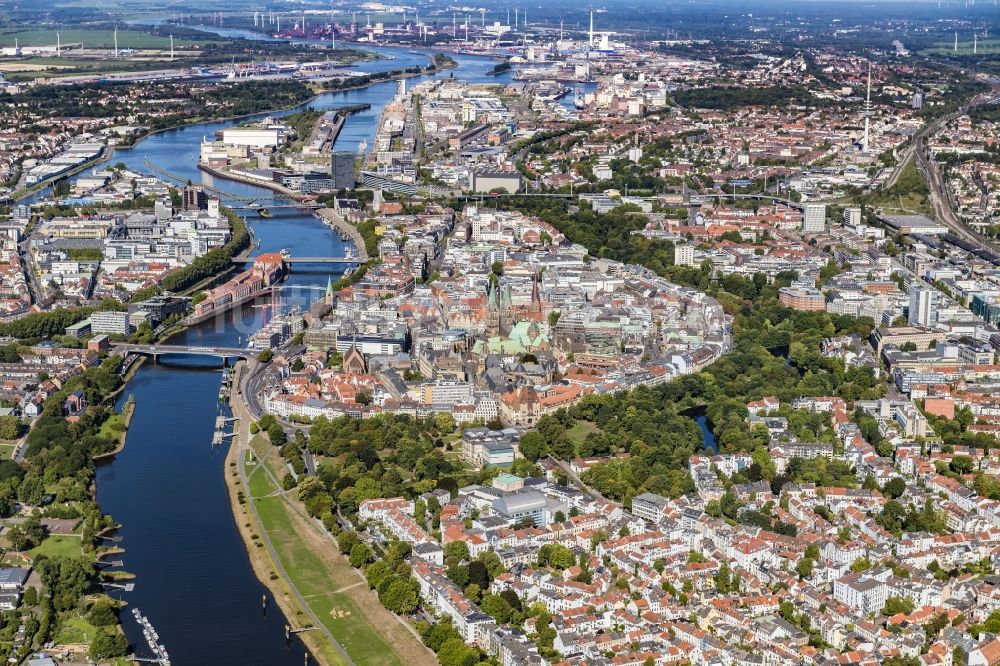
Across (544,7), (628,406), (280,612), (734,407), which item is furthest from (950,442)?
(544,7)

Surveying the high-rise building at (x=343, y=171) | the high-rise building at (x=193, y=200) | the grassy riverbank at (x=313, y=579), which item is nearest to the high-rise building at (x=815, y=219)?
the high-rise building at (x=343, y=171)

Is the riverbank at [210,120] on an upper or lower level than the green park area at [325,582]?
upper

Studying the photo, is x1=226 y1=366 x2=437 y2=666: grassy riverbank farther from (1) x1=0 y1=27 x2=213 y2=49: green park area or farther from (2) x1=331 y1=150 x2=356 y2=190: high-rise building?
(1) x1=0 y1=27 x2=213 y2=49: green park area

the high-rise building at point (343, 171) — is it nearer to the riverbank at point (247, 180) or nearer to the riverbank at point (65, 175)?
the riverbank at point (247, 180)

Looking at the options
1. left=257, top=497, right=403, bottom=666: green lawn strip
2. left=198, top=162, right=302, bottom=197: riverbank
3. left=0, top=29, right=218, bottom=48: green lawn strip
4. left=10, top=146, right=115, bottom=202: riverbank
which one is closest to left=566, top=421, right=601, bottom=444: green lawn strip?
left=257, top=497, right=403, bottom=666: green lawn strip

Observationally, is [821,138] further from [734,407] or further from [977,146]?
[734,407]

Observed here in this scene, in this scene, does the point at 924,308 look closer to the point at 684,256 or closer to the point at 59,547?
the point at 684,256
